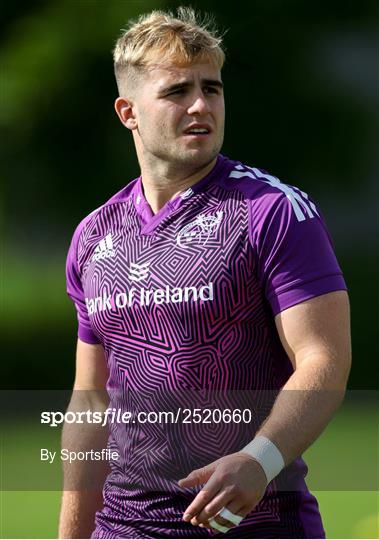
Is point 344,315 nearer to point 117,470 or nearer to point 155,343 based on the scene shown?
point 155,343

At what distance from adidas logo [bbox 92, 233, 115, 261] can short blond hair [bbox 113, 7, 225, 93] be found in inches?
24.1

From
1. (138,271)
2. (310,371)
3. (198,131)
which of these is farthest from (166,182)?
(310,371)

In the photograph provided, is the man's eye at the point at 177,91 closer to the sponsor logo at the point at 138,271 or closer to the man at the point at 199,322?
the man at the point at 199,322

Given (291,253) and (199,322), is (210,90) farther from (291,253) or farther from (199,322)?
(199,322)

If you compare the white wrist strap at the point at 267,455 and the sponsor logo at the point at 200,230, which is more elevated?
the sponsor logo at the point at 200,230

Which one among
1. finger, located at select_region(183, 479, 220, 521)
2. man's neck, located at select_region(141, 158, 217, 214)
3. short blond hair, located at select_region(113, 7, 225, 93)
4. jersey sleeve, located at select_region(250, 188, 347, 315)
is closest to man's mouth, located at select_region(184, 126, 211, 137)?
man's neck, located at select_region(141, 158, 217, 214)

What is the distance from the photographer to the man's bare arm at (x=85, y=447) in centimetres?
393

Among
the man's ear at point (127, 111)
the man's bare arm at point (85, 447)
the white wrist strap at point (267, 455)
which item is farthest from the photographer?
the man's ear at point (127, 111)

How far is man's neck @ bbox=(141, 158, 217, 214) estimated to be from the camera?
3.82 meters

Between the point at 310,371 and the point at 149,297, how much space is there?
0.63 meters

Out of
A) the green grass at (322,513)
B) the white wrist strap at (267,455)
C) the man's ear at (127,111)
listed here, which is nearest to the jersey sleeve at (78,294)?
the man's ear at (127,111)

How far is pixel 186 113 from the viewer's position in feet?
12.4

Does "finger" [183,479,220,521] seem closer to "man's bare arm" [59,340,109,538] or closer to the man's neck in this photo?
"man's bare arm" [59,340,109,538]

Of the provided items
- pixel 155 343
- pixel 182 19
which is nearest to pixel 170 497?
pixel 155 343
